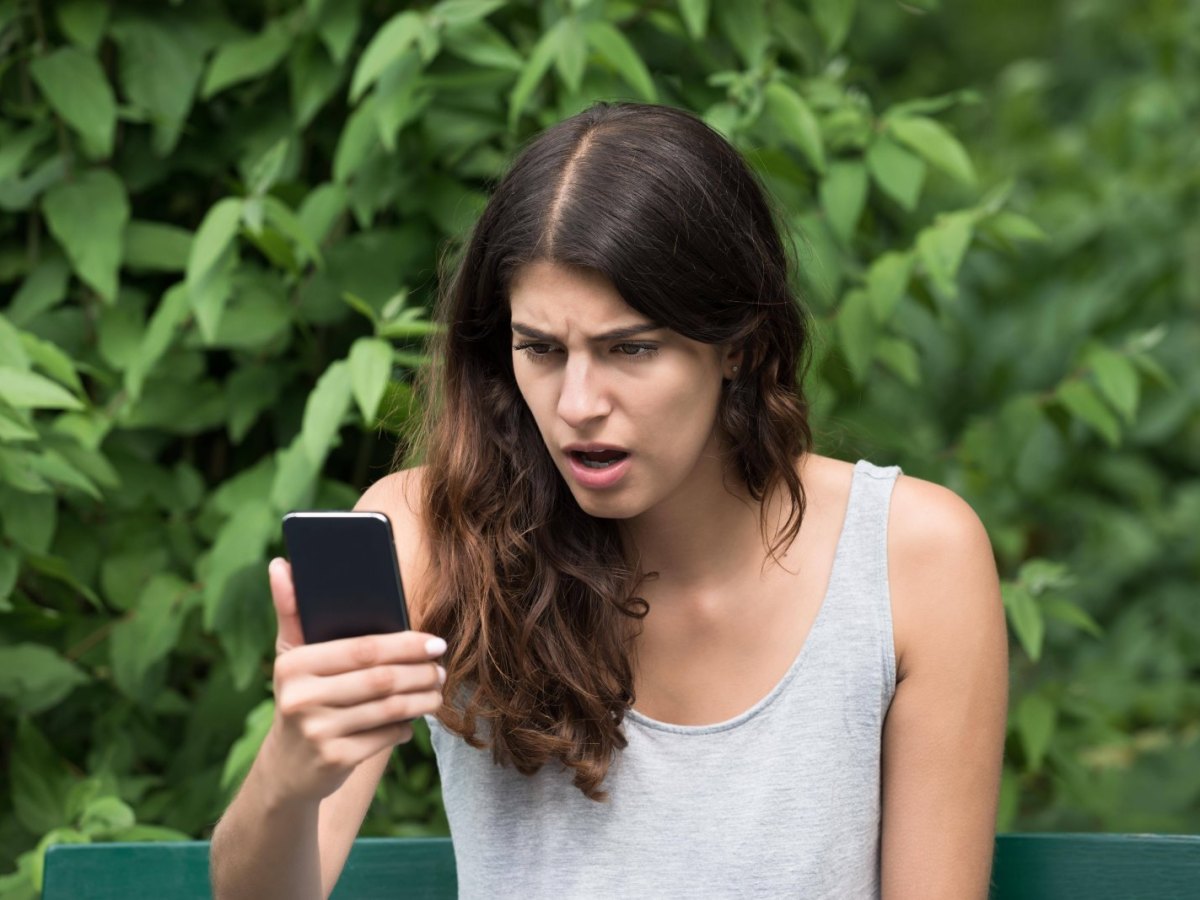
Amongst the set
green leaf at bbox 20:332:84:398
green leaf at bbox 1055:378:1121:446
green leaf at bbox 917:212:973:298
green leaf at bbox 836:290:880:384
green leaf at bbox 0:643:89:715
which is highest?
green leaf at bbox 20:332:84:398

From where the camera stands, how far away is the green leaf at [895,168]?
85.4 inches

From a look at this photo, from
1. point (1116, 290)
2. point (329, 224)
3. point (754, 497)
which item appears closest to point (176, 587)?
point (329, 224)

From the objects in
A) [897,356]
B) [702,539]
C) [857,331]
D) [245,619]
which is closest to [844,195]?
[857,331]

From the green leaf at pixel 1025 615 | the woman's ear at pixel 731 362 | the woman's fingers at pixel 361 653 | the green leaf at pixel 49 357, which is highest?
the woman's fingers at pixel 361 653

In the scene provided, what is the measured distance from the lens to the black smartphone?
129 cm

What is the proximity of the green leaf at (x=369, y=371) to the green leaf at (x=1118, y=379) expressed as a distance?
1025 millimetres

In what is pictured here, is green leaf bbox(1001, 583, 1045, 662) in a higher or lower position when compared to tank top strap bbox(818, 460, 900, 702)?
lower

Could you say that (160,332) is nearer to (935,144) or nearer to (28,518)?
(28,518)

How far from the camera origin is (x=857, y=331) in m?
2.19

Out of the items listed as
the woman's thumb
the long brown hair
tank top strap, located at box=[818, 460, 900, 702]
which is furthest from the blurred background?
the woman's thumb

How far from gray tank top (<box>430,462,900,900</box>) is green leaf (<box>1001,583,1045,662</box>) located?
442 millimetres

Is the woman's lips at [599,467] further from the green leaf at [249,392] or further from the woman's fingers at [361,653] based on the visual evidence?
the green leaf at [249,392]

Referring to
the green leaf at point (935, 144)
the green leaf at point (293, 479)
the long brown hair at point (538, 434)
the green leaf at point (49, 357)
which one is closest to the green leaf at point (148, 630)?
the green leaf at point (293, 479)

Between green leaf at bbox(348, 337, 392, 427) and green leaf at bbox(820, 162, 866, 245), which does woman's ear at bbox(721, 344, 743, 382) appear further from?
green leaf at bbox(820, 162, 866, 245)
